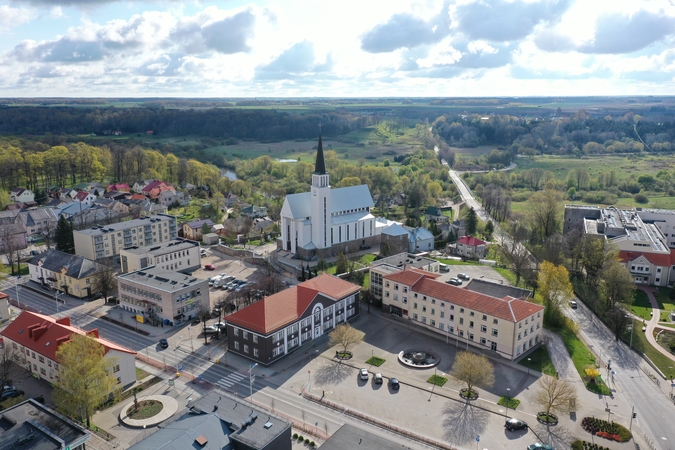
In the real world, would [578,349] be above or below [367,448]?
below

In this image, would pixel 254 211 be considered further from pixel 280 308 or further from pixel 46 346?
pixel 46 346

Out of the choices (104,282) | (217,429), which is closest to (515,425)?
(217,429)

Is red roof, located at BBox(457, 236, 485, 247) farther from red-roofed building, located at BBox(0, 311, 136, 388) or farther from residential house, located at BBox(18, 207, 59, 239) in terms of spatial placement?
residential house, located at BBox(18, 207, 59, 239)

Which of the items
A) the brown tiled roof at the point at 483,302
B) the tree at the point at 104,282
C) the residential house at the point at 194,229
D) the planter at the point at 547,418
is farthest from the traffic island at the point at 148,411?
the residential house at the point at 194,229

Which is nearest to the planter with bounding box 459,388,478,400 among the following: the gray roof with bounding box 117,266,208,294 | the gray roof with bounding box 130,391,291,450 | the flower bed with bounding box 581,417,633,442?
the flower bed with bounding box 581,417,633,442

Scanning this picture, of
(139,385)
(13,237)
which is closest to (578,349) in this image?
(139,385)

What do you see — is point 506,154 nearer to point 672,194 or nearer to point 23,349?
point 672,194
